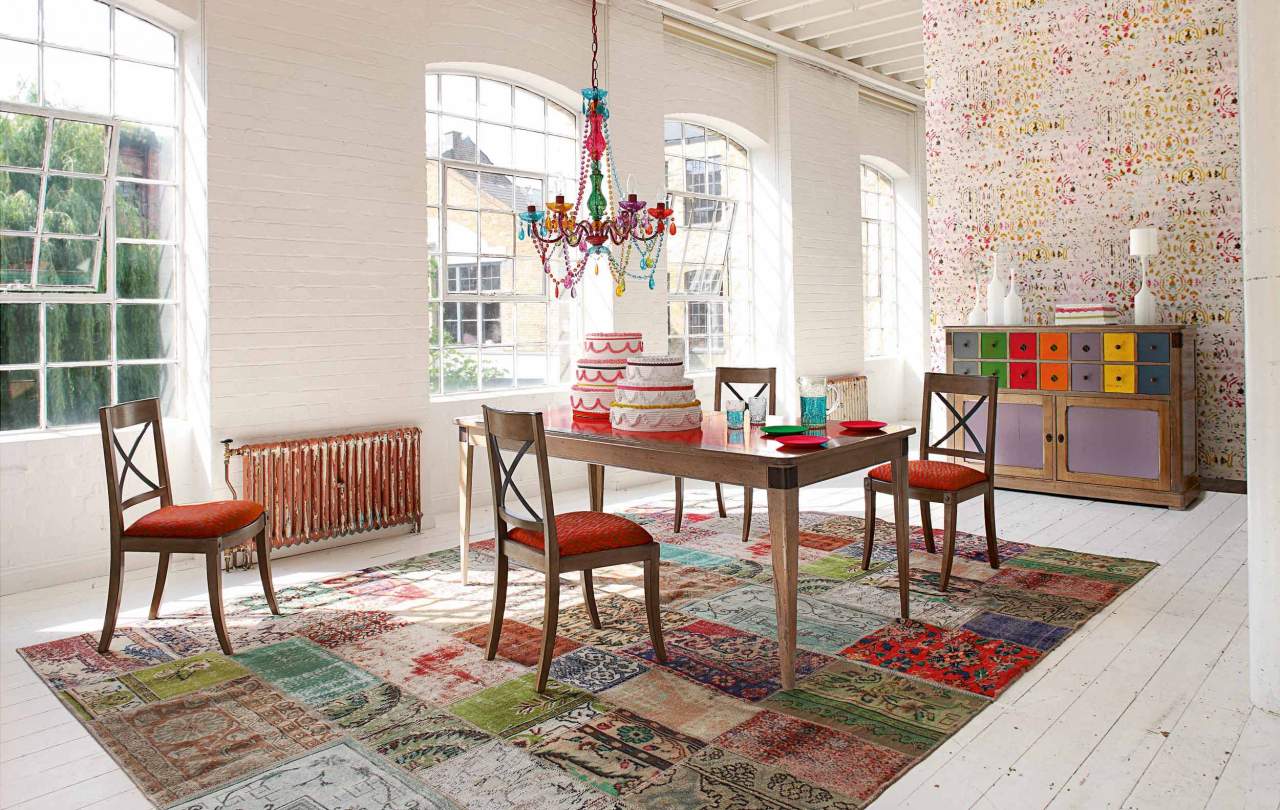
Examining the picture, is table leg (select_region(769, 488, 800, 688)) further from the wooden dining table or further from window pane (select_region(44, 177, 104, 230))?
window pane (select_region(44, 177, 104, 230))

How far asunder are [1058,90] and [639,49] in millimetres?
3218

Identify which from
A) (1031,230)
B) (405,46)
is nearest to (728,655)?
(405,46)

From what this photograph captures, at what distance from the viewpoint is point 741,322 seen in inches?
349

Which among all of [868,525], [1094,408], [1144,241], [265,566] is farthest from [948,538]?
[1144,241]

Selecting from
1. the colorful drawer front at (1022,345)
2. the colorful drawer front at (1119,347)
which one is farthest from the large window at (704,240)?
the colorful drawer front at (1119,347)

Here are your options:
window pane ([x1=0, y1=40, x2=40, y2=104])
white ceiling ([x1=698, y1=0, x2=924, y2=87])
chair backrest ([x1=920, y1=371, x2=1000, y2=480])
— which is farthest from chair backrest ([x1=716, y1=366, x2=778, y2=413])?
window pane ([x1=0, y1=40, x2=40, y2=104])

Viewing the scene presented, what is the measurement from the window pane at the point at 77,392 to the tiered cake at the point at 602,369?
2.72m

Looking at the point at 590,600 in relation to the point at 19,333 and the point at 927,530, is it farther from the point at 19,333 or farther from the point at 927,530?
the point at 19,333

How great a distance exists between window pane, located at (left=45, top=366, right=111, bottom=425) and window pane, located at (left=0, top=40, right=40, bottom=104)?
4.55 ft

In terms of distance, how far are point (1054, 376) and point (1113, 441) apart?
1.90ft

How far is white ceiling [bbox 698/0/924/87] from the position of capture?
7.43 meters

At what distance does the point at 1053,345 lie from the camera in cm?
620

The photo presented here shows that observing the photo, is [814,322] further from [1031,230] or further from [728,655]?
[728,655]

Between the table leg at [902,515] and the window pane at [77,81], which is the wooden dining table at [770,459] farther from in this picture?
the window pane at [77,81]
